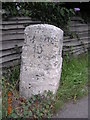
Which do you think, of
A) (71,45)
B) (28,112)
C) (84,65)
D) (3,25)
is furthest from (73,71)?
(28,112)

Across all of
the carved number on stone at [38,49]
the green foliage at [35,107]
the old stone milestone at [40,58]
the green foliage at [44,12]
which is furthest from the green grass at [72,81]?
the green foliage at [44,12]


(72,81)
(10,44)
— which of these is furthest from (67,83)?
(10,44)

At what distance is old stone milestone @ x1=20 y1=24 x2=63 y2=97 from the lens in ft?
14.2

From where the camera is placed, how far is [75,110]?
4.39 meters

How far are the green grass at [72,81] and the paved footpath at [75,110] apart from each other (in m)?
0.10

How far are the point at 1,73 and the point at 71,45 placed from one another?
2.80 metres

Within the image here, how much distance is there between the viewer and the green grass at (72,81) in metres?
4.73

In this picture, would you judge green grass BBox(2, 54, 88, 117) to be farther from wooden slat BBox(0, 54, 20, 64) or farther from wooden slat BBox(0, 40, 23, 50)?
wooden slat BBox(0, 40, 23, 50)

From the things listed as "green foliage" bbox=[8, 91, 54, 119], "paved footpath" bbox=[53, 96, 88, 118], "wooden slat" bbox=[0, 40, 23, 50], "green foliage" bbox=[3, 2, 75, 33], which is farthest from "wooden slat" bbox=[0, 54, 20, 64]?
"paved footpath" bbox=[53, 96, 88, 118]

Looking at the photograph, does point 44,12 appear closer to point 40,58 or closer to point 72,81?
point 72,81

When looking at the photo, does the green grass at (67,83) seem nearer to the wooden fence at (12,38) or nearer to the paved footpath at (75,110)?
the paved footpath at (75,110)

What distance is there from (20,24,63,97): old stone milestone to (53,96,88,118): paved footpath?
1.52ft

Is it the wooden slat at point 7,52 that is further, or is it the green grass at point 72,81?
the wooden slat at point 7,52

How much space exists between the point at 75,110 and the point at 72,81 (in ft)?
3.58
